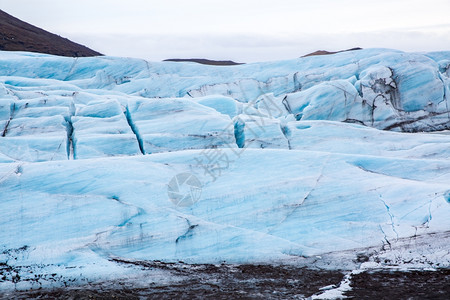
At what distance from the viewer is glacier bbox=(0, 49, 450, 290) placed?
7.55 m

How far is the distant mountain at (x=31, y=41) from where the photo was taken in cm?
3250

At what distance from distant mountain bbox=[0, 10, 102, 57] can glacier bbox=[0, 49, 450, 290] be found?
20014 millimetres

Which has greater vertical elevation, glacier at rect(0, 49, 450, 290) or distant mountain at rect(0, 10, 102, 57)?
distant mountain at rect(0, 10, 102, 57)

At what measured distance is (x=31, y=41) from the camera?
3450cm

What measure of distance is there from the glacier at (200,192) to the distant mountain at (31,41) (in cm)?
2001

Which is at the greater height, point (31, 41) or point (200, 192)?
point (31, 41)

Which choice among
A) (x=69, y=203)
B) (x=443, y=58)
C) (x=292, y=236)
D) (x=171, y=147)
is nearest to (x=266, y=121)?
(x=171, y=147)

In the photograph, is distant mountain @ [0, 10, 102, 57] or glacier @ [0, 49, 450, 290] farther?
distant mountain @ [0, 10, 102, 57]

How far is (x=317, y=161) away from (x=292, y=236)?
220 cm

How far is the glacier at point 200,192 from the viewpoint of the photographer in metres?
7.55

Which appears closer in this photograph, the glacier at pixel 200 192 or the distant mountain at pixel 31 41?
the glacier at pixel 200 192

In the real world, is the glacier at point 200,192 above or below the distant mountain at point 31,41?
below

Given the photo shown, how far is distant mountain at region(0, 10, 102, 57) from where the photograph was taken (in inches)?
1280

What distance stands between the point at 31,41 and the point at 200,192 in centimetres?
3064
